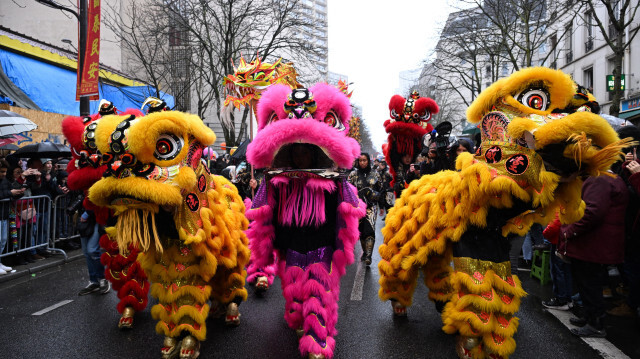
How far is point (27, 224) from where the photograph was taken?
6848mm

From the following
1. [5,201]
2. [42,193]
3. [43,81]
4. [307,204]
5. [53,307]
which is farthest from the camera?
[43,81]

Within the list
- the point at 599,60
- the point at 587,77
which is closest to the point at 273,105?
the point at 599,60

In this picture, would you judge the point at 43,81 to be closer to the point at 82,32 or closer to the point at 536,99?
the point at 82,32

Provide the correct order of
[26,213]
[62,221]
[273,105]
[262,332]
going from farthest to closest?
1. [62,221]
2. [26,213]
3. [262,332]
4. [273,105]

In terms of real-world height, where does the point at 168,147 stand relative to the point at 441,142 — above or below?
below

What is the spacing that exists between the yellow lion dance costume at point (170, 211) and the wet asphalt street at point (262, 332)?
0.62 metres

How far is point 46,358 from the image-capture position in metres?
3.49

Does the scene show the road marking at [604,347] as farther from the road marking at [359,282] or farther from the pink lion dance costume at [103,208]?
the pink lion dance costume at [103,208]

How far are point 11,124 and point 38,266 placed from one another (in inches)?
97.0

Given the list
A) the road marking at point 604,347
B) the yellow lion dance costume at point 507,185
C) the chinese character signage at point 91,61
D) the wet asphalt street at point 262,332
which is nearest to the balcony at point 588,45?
the wet asphalt street at point 262,332

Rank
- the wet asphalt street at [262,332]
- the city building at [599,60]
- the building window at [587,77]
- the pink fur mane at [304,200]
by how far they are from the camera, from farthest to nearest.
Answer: the building window at [587,77], the city building at [599,60], the wet asphalt street at [262,332], the pink fur mane at [304,200]

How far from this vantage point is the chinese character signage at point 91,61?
7.68 m

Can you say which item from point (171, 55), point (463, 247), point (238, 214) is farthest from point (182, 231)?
point (171, 55)

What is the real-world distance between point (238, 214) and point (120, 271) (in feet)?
5.04
